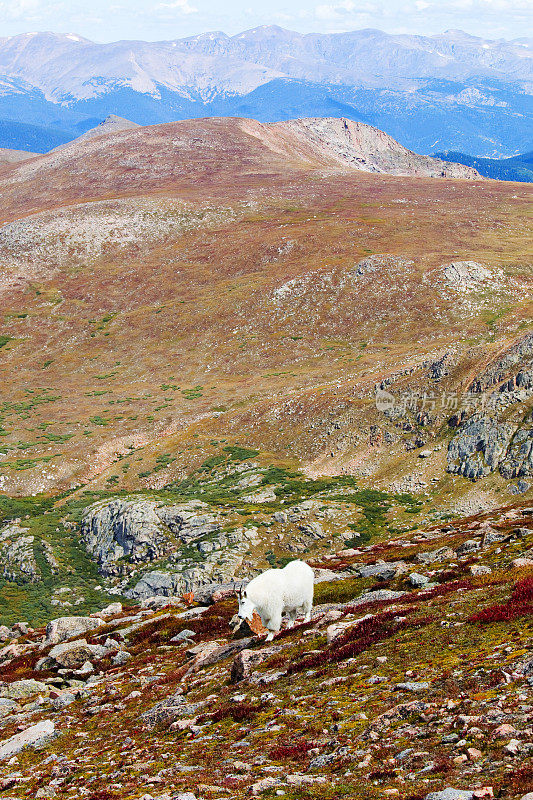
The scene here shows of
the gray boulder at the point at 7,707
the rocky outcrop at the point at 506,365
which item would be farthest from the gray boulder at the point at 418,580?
the rocky outcrop at the point at 506,365

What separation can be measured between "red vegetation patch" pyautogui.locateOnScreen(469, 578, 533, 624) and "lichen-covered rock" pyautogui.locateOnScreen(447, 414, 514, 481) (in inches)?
1382

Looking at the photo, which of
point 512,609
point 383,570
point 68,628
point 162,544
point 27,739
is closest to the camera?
point 512,609

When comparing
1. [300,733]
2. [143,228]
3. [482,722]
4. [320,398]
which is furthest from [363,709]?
[143,228]

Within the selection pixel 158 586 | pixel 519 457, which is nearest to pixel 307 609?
pixel 158 586

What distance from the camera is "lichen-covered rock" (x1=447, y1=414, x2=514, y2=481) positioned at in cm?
4900

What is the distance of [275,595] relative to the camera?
1867cm

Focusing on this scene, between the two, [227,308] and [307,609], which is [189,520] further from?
[227,308]

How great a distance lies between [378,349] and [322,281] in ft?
80.7

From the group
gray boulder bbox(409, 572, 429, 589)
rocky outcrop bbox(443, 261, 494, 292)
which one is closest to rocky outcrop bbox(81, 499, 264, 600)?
gray boulder bbox(409, 572, 429, 589)

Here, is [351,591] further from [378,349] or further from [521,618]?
[378,349]

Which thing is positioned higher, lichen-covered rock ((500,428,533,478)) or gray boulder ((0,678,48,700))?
gray boulder ((0,678,48,700))

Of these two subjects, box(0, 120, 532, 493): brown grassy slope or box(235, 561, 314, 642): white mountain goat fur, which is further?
box(0, 120, 532, 493): brown grassy slope

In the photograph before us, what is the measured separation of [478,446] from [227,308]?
211ft

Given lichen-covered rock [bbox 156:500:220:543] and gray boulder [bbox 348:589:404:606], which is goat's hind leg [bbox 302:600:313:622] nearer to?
gray boulder [bbox 348:589:404:606]
